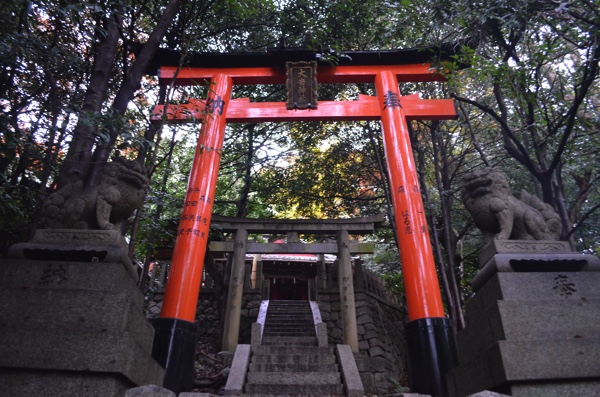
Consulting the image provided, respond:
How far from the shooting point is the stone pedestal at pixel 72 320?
296 cm

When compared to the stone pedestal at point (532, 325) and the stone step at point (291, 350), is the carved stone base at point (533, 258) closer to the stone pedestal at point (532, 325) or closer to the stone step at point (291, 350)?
the stone pedestal at point (532, 325)

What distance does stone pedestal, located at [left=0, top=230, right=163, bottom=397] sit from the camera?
2961mm

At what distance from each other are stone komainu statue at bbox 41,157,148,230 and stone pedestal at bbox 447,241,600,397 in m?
3.47

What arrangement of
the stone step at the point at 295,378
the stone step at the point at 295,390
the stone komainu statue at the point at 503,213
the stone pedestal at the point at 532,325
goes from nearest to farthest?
1. the stone pedestal at the point at 532,325
2. the stone komainu statue at the point at 503,213
3. the stone step at the point at 295,390
4. the stone step at the point at 295,378

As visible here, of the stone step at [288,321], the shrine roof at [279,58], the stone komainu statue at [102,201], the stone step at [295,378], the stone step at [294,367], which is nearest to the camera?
the stone komainu statue at [102,201]

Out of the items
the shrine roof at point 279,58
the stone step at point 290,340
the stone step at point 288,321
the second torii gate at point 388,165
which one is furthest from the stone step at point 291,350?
the shrine roof at point 279,58

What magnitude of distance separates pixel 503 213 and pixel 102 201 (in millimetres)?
3897

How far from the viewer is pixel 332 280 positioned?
13305mm

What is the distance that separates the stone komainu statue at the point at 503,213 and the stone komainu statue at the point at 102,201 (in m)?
3.44

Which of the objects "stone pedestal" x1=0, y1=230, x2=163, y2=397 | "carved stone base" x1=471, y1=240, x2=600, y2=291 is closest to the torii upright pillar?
"carved stone base" x1=471, y1=240, x2=600, y2=291

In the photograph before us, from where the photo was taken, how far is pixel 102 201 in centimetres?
383

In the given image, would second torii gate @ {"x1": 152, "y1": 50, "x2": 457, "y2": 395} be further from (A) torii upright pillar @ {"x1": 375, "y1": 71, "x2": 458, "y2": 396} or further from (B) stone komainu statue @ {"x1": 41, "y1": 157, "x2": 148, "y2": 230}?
(B) stone komainu statue @ {"x1": 41, "y1": 157, "x2": 148, "y2": 230}

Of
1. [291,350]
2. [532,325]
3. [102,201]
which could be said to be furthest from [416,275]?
[102,201]

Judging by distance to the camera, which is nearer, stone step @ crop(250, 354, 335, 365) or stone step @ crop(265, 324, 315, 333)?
stone step @ crop(250, 354, 335, 365)
